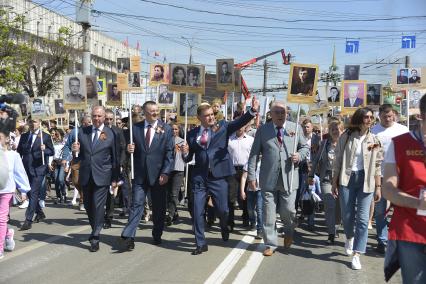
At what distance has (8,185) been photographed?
696 centimetres

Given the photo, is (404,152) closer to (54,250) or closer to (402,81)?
(54,250)

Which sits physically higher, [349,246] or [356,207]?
[356,207]

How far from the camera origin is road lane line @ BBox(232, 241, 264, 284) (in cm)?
593

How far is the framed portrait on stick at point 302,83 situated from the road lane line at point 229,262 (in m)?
2.31

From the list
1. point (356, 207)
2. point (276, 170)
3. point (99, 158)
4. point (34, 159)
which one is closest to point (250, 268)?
point (276, 170)

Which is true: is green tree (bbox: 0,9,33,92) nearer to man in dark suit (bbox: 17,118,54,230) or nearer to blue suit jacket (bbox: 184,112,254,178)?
man in dark suit (bbox: 17,118,54,230)

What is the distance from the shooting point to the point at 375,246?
7930mm

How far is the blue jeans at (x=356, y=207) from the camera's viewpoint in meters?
6.69

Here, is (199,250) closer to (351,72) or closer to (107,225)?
(107,225)

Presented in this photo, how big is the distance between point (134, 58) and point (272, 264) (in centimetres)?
874

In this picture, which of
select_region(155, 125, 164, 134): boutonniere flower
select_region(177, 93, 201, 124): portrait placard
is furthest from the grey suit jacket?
select_region(177, 93, 201, 124): portrait placard

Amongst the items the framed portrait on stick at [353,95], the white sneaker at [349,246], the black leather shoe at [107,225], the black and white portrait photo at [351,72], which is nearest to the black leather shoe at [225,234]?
the white sneaker at [349,246]

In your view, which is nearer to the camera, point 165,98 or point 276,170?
point 276,170

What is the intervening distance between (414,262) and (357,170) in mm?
3594
